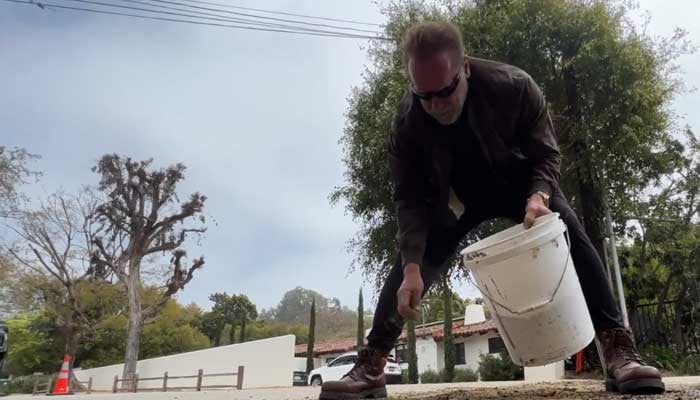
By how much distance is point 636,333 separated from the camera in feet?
35.3

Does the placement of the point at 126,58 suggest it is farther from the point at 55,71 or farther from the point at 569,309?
the point at 569,309

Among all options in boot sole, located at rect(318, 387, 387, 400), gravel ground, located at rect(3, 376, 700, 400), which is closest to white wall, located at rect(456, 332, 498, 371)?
gravel ground, located at rect(3, 376, 700, 400)

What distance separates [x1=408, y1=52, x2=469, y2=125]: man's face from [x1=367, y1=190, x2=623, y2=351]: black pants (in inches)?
16.9

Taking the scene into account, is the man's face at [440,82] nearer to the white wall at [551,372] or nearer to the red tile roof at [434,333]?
the white wall at [551,372]

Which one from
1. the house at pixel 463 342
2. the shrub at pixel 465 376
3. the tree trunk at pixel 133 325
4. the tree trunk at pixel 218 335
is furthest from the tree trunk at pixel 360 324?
the tree trunk at pixel 218 335

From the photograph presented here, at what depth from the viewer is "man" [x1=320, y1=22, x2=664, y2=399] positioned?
1596mm

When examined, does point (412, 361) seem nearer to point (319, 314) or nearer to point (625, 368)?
point (625, 368)

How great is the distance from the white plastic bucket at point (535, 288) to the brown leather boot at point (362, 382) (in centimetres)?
55

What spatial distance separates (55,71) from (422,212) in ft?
49.0

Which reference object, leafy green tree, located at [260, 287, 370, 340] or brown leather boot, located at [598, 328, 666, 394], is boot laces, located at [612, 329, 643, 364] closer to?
brown leather boot, located at [598, 328, 666, 394]

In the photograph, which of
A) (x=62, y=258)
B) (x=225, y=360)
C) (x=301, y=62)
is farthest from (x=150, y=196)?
(x=301, y=62)

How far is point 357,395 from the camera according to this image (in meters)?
1.92

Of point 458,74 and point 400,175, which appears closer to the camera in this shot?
point 458,74

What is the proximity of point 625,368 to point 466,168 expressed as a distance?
781mm
